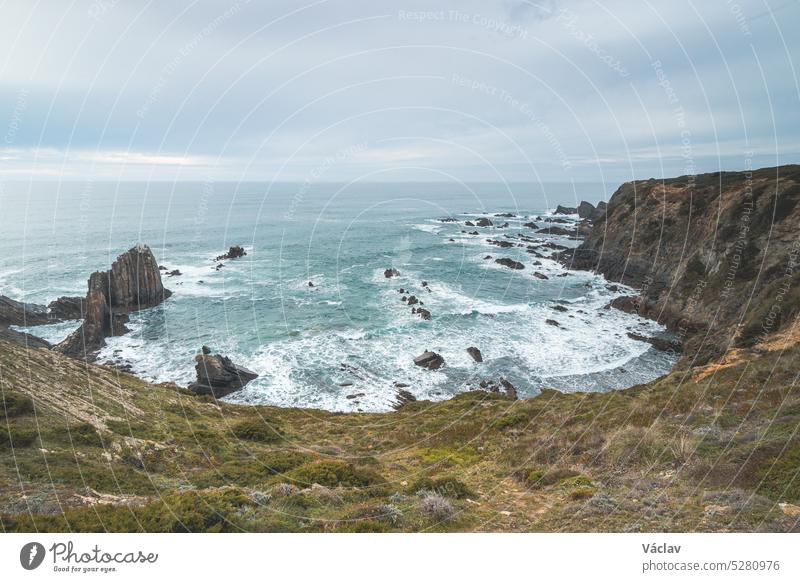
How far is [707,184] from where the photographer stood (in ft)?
190

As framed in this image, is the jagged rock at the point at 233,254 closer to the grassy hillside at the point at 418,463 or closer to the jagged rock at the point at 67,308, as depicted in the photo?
the jagged rock at the point at 67,308

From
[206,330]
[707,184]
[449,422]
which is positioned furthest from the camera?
[707,184]

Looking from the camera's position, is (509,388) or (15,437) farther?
(509,388)

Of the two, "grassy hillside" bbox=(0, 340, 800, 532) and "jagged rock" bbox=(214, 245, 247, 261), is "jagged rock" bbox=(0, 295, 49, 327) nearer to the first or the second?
"grassy hillside" bbox=(0, 340, 800, 532)

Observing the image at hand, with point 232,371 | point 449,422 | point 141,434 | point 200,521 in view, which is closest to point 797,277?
point 449,422

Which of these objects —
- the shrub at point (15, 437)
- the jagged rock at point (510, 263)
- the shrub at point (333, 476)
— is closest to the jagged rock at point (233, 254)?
the jagged rock at point (510, 263)

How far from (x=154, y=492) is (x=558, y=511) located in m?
10.1

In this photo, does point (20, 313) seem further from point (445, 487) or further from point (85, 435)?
point (445, 487)

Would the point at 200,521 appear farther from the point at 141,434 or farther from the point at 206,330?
the point at 206,330

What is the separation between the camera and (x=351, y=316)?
43906 millimetres

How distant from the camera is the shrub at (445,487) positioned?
32.0ft
